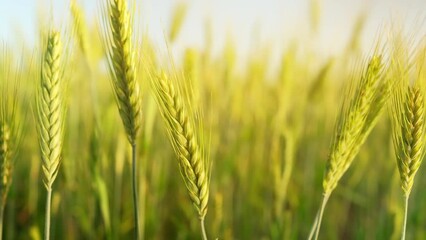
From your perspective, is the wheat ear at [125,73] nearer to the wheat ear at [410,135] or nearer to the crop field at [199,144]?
the crop field at [199,144]

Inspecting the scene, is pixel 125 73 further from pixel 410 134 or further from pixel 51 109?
pixel 410 134

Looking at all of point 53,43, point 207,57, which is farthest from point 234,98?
point 53,43

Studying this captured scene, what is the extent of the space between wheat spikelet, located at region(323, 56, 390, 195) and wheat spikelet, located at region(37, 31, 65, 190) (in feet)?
1.29

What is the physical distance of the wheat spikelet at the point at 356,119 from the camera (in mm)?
843

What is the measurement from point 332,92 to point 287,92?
1003mm

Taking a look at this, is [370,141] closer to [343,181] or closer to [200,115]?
[343,181]

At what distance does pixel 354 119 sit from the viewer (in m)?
0.86

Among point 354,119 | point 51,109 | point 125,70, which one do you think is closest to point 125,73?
point 125,70

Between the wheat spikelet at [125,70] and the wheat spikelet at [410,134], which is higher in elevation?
the wheat spikelet at [125,70]

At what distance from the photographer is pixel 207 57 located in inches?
78.5

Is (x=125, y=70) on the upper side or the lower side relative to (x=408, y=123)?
upper

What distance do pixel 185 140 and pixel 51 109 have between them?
20cm

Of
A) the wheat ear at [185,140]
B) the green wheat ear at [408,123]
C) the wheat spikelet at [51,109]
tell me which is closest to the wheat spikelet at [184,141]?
the wheat ear at [185,140]

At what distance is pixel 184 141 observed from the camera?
31.1 inches
